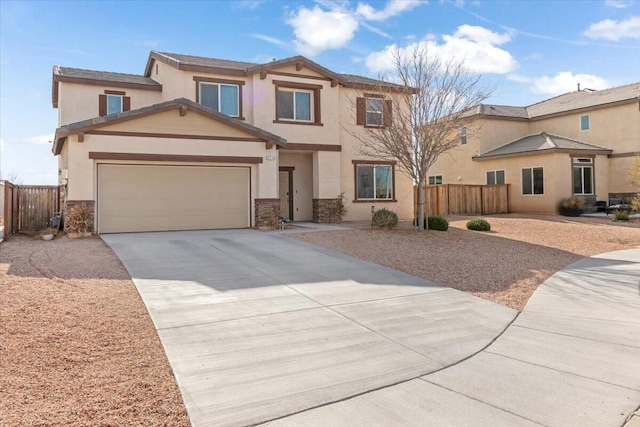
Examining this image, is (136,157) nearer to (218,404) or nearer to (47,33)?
(47,33)

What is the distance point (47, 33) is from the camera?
1383 centimetres

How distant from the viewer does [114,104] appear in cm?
1842

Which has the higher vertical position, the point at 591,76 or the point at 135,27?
the point at 591,76

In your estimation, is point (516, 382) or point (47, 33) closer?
point (516, 382)

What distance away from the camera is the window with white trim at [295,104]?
1919 cm

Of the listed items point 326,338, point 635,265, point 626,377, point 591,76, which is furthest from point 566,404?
point 591,76

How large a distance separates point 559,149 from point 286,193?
1577cm

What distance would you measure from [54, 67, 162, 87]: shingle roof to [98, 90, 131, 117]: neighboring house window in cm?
54

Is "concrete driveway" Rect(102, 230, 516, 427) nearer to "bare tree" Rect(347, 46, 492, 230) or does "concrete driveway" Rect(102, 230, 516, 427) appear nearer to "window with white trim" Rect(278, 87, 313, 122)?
"bare tree" Rect(347, 46, 492, 230)

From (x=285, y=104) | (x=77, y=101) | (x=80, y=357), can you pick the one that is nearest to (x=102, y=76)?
(x=77, y=101)

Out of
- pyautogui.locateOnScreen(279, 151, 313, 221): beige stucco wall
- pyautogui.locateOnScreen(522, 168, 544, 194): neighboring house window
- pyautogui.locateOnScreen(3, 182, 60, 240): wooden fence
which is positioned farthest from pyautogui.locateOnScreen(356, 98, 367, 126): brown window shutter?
pyautogui.locateOnScreen(3, 182, 60, 240): wooden fence

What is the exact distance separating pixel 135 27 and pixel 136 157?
172 inches

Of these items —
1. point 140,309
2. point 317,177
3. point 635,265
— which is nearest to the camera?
point 140,309

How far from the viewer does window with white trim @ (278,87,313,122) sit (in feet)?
63.0
